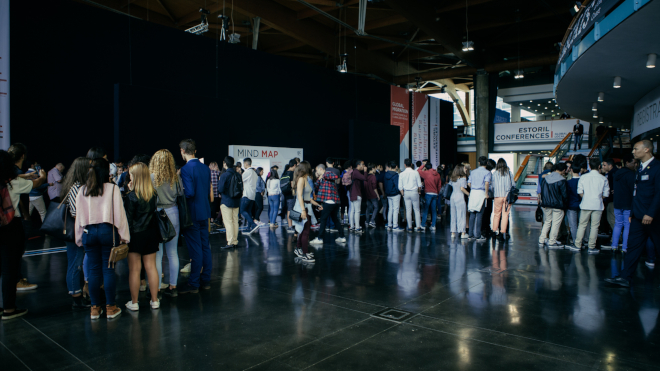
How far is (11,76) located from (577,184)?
1013cm

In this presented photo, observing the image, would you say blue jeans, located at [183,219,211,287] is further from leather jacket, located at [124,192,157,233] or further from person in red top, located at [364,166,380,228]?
person in red top, located at [364,166,380,228]

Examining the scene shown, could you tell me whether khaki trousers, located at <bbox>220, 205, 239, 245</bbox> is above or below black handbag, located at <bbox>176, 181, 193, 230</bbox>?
below

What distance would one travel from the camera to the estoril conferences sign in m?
19.6

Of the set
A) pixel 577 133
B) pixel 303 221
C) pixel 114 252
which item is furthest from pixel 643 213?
pixel 577 133

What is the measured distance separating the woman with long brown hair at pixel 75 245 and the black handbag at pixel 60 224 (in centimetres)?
9

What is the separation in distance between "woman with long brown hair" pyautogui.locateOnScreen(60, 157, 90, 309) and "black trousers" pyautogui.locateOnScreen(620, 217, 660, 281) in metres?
5.49

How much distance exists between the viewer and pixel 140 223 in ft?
11.9

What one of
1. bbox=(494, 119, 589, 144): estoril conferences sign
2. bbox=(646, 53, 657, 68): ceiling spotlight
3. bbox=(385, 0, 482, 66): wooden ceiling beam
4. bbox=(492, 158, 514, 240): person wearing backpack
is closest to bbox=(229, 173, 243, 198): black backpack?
bbox=(492, 158, 514, 240): person wearing backpack

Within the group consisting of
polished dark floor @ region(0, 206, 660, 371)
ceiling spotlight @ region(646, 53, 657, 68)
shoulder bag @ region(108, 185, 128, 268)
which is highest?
ceiling spotlight @ region(646, 53, 657, 68)

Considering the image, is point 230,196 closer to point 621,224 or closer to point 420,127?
point 621,224

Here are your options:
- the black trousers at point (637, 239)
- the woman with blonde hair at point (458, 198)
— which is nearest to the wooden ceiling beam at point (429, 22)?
the woman with blonde hair at point (458, 198)

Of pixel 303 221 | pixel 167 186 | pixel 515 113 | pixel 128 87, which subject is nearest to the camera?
pixel 167 186

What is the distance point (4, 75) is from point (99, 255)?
6.12m

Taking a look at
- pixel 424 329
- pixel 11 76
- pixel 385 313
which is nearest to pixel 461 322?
pixel 424 329
